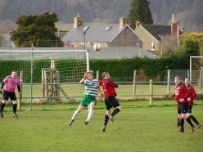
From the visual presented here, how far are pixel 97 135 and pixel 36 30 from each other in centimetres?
5946

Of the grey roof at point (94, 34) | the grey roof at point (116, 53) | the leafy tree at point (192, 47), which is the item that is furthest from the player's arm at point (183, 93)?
the grey roof at point (94, 34)

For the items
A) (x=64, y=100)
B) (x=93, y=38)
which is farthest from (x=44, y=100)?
(x=93, y=38)

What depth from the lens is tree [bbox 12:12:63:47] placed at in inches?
2758

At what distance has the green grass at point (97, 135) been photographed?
35.7 ft

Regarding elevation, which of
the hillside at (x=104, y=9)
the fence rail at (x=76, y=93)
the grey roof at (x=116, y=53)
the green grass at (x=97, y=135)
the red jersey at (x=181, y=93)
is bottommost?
the green grass at (x=97, y=135)

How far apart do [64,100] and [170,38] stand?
52.5 meters

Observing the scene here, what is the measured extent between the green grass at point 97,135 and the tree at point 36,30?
53.1 meters

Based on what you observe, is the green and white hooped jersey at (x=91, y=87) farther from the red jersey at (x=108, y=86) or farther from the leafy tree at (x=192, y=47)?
the leafy tree at (x=192, y=47)

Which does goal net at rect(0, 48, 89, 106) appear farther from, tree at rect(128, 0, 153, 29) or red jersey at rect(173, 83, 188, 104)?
tree at rect(128, 0, 153, 29)

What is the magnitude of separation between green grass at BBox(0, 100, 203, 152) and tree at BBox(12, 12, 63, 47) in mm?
53071

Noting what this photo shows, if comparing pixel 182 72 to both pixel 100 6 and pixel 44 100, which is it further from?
pixel 100 6

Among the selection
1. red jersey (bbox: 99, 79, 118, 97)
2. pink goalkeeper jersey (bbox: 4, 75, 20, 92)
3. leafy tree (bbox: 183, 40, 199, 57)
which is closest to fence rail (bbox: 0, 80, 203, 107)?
pink goalkeeper jersey (bbox: 4, 75, 20, 92)

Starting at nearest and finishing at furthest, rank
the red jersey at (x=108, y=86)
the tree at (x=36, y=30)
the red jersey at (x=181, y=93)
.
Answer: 1. the red jersey at (x=181, y=93)
2. the red jersey at (x=108, y=86)
3. the tree at (x=36, y=30)

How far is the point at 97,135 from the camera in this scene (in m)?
12.9
